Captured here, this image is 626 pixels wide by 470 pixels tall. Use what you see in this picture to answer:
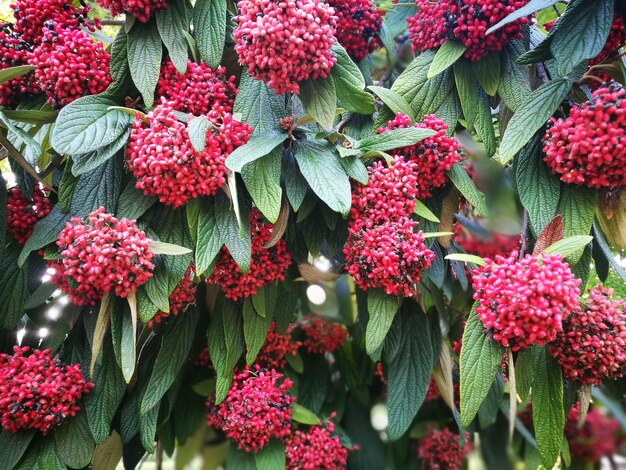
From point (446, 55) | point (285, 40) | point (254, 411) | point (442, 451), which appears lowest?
point (442, 451)

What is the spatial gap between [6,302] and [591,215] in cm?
122

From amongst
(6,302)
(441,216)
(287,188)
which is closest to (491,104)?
(441,216)

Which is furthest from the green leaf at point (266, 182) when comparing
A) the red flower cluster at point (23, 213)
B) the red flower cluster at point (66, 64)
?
the red flower cluster at point (23, 213)

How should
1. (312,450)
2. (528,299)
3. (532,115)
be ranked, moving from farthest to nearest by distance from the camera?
1. (312,450)
2. (532,115)
3. (528,299)

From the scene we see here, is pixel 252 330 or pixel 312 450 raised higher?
pixel 252 330

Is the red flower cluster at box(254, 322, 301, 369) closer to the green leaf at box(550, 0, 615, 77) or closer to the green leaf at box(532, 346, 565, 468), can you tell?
the green leaf at box(532, 346, 565, 468)

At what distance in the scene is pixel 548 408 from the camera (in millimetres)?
A: 1032

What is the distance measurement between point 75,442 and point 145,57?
79 centimetres

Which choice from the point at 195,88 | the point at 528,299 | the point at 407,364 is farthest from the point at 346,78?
the point at 407,364

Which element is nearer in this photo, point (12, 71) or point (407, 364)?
point (12, 71)

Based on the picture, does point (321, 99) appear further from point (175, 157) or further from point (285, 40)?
point (175, 157)

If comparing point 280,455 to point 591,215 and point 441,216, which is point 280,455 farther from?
point 591,215

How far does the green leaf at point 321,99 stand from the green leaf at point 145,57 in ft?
0.97

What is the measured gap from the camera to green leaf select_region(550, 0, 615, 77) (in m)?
1.01
